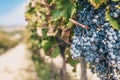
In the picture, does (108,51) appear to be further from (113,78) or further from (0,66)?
(0,66)

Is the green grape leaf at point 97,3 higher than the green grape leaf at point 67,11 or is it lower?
lower

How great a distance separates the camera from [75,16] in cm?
416

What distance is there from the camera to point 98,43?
12.5 ft

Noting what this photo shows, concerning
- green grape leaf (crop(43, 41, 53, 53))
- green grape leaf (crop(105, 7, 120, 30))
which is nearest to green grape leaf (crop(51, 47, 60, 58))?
green grape leaf (crop(43, 41, 53, 53))

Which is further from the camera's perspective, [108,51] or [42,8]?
[42,8]

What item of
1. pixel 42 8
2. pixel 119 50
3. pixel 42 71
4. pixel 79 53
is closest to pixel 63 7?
pixel 79 53

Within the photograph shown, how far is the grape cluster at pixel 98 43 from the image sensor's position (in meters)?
3.69

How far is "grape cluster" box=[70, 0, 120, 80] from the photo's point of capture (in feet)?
12.1

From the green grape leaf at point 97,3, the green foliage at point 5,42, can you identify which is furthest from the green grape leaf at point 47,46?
the green foliage at point 5,42

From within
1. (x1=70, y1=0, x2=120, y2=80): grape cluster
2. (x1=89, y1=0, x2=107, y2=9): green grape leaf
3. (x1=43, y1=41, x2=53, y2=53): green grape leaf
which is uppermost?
(x1=43, y1=41, x2=53, y2=53): green grape leaf

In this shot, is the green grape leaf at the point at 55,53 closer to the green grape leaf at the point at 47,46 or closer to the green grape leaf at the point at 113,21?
the green grape leaf at the point at 47,46

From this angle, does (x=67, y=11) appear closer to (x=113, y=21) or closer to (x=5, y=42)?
(x=113, y=21)

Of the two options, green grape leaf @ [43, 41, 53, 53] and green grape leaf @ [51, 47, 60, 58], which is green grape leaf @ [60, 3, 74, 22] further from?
green grape leaf @ [51, 47, 60, 58]

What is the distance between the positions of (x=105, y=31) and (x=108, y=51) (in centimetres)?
17
